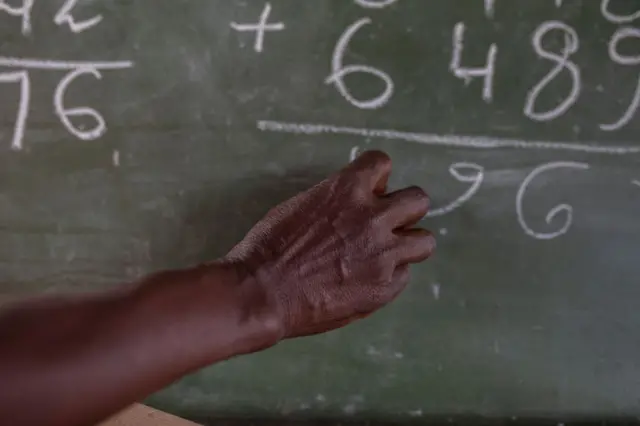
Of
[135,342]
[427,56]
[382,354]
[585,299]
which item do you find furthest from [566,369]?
[135,342]

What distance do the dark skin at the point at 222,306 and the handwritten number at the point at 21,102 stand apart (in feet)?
1.05

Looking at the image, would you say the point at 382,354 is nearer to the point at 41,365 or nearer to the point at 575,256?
the point at 575,256

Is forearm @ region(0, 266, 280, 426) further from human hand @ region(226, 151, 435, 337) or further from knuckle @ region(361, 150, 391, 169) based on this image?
knuckle @ region(361, 150, 391, 169)

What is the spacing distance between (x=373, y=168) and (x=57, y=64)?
404mm

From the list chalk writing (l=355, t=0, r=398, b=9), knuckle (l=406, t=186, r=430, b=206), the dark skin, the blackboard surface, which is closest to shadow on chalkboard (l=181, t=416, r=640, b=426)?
the blackboard surface

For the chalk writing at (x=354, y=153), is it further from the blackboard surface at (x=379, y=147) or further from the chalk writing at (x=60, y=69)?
the chalk writing at (x=60, y=69)

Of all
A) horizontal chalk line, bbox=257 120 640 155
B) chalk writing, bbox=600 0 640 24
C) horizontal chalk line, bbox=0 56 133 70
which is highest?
chalk writing, bbox=600 0 640 24

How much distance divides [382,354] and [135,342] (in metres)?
0.38

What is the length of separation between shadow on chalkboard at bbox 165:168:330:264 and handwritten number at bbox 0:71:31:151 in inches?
8.5

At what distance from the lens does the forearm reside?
497 millimetres

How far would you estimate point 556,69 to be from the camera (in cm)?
75

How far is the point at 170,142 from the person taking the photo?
79 cm

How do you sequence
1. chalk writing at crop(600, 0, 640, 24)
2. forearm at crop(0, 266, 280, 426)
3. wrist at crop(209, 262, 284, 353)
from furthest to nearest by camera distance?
chalk writing at crop(600, 0, 640, 24) < wrist at crop(209, 262, 284, 353) < forearm at crop(0, 266, 280, 426)

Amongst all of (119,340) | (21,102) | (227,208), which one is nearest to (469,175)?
(227,208)
